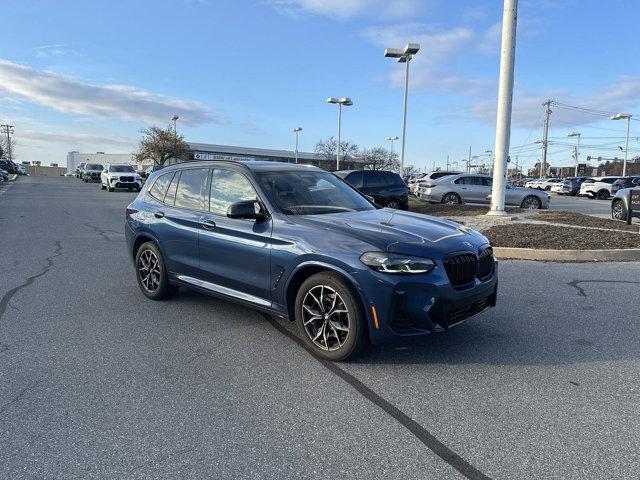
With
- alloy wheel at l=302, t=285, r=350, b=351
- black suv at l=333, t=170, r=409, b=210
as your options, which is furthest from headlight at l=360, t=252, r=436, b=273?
black suv at l=333, t=170, r=409, b=210

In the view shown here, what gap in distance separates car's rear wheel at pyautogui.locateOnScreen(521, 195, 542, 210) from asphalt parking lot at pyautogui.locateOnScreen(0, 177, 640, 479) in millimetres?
15346

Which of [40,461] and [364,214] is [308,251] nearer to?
[364,214]

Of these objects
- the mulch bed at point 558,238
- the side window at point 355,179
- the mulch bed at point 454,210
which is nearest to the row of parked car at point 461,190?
the mulch bed at point 454,210

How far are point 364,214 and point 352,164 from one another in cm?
5750

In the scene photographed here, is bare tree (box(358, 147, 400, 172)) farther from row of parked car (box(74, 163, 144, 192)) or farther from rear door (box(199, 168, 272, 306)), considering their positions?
rear door (box(199, 168, 272, 306))

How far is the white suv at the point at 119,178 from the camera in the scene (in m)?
32.9

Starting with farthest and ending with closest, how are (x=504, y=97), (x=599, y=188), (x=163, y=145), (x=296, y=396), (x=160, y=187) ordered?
(x=163, y=145), (x=599, y=188), (x=504, y=97), (x=160, y=187), (x=296, y=396)


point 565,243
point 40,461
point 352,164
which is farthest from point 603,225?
point 352,164

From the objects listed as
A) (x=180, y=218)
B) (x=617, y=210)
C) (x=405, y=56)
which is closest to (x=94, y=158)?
(x=405, y=56)

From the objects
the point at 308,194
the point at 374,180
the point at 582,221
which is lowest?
the point at 582,221

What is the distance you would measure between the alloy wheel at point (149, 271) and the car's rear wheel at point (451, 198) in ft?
55.7

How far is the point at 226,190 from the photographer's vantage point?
5422mm

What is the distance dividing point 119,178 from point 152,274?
2914cm

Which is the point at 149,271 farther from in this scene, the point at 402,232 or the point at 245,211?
the point at 402,232
